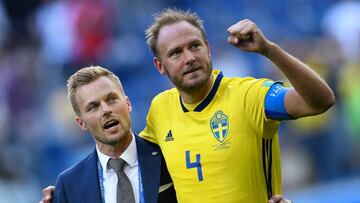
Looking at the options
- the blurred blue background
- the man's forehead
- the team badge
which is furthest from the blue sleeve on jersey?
the blurred blue background

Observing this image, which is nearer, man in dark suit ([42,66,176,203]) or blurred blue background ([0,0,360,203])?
man in dark suit ([42,66,176,203])

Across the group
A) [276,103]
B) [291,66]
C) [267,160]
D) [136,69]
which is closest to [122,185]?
[267,160]

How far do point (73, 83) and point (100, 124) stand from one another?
0.30 meters

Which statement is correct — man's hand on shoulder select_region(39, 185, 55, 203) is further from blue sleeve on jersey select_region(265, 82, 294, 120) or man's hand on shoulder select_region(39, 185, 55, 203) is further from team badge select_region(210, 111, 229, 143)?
blue sleeve on jersey select_region(265, 82, 294, 120)

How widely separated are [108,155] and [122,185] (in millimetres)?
197

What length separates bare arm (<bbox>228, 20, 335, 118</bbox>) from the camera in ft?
11.8

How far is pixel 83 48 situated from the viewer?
11.3 meters

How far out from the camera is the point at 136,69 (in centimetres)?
1094

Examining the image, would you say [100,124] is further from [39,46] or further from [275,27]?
[39,46]

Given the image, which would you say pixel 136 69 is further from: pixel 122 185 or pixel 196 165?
pixel 196 165

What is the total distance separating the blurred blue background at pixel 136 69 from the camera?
31.9 ft

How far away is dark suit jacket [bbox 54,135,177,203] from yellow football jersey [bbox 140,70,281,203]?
0.53 ft

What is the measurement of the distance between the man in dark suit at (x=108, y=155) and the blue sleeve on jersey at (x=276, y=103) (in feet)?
2.70

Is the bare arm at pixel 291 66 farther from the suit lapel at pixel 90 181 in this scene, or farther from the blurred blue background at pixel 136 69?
the blurred blue background at pixel 136 69
